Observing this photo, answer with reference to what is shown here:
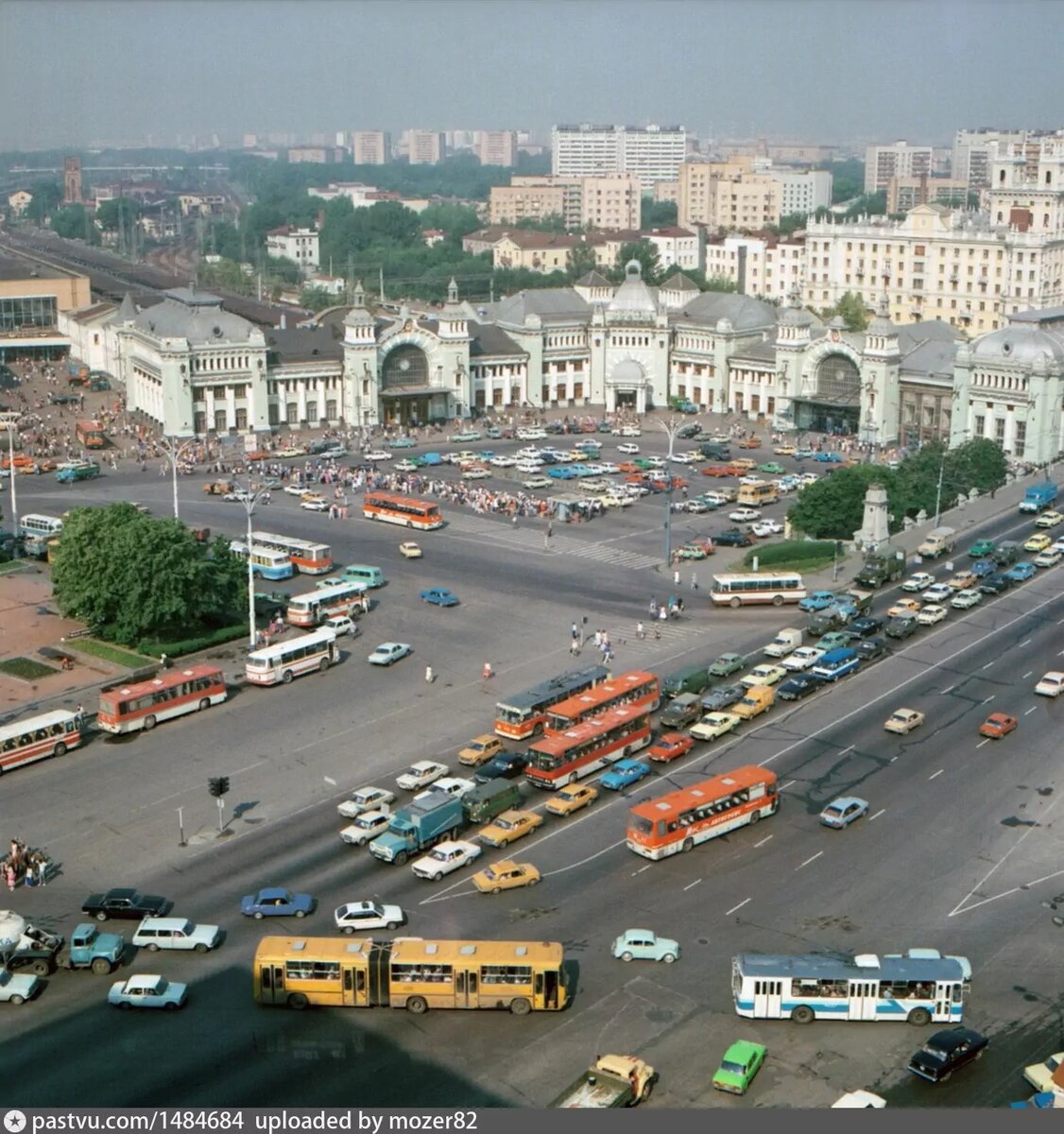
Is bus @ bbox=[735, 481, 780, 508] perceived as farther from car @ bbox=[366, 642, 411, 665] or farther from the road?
car @ bbox=[366, 642, 411, 665]

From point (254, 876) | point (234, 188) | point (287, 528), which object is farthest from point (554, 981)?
point (234, 188)

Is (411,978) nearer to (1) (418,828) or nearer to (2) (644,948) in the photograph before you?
(2) (644,948)

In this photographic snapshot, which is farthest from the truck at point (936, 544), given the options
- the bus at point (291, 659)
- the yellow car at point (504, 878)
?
the yellow car at point (504, 878)

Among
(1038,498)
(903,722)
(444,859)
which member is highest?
(1038,498)

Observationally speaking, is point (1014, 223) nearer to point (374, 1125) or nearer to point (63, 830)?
point (63, 830)

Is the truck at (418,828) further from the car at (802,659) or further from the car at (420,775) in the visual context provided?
the car at (802,659)

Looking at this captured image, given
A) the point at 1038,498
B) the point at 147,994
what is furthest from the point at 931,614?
the point at 147,994
